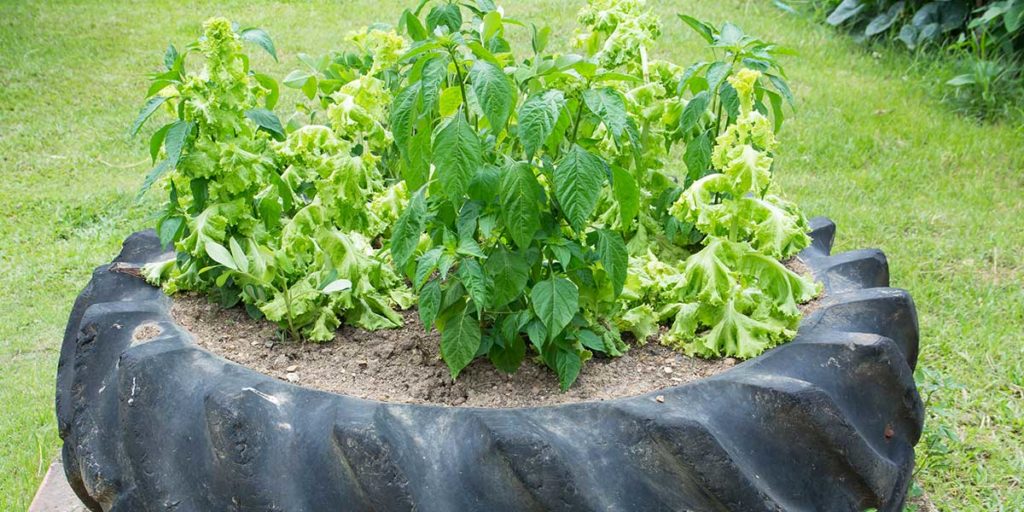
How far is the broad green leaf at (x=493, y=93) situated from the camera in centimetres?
196

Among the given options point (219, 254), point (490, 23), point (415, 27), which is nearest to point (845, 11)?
point (415, 27)

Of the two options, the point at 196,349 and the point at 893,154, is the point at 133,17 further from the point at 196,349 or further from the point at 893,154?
the point at 196,349

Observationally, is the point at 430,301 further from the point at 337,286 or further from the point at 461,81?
the point at 461,81

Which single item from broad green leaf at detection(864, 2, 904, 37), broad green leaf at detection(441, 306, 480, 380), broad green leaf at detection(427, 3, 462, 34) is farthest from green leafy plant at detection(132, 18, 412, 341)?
broad green leaf at detection(864, 2, 904, 37)

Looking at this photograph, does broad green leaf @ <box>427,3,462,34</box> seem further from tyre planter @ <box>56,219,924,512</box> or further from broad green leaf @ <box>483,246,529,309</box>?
tyre planter @ <box>56,219,924,512</box>

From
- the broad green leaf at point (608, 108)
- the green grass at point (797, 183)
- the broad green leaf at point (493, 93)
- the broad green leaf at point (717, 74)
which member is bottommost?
the green grass at point (797, 183)

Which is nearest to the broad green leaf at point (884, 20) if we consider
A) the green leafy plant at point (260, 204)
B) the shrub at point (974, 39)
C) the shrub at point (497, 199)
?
the shrub at point (974, 39)

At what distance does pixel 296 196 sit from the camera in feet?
8.93

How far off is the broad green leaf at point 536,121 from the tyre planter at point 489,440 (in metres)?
0.50

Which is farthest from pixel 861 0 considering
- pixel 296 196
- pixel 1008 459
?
pixel 296 196

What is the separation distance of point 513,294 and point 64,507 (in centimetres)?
162

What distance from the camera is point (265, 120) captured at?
2475mm

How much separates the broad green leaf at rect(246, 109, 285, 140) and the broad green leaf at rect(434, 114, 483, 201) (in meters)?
0.61

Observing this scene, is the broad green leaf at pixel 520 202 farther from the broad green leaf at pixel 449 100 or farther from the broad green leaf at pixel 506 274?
the broad green leaf at pixel 449 100
